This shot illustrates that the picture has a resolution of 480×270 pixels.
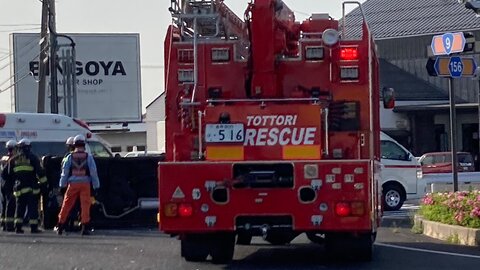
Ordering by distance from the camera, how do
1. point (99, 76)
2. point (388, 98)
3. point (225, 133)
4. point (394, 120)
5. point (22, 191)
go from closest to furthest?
point (225, 133)
point (388, 98)
point (22, 191)
point (99, 76)
point (394, 120)

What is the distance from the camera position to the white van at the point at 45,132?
2153 centimetres

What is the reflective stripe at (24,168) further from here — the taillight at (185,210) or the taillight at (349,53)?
the taillight at (349,53)

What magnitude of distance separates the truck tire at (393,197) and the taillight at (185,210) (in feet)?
42.2

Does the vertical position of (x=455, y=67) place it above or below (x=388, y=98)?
above

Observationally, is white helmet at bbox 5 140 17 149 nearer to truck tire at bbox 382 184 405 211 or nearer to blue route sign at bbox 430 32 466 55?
blue route sign at bbox 430 32 466 55

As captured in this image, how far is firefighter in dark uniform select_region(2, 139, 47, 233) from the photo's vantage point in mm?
19297

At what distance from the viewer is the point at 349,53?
1381cm

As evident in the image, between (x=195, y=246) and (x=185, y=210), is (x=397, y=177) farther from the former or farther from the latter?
(x=185, y=210)

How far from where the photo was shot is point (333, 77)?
13.8 m

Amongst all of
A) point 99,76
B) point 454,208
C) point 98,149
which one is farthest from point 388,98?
point 99,76

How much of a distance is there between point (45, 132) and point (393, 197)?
8.53 meters

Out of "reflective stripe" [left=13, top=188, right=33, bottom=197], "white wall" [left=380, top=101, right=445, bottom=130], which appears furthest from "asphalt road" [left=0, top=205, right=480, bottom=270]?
"white wall" [left=380, top=101, right=445, bottom=130]

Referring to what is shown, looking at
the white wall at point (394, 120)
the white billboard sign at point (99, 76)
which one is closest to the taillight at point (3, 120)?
the white billboard sign at point (99, 76)

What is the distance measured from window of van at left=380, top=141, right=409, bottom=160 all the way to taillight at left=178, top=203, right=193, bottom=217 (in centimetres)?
1277
